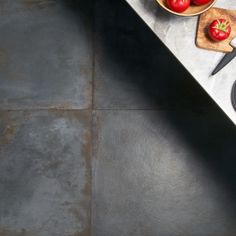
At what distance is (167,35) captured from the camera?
193 centimetres

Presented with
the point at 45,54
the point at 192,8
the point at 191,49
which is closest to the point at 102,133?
the point at 45,54

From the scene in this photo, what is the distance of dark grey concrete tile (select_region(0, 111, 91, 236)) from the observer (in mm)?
2777

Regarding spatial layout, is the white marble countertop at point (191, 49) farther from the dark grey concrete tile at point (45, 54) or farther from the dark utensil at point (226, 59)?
the dark grey concrete tile at point (45, 54)

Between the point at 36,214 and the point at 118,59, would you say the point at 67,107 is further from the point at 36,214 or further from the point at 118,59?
the point at 36,214

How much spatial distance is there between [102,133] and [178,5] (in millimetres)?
1343

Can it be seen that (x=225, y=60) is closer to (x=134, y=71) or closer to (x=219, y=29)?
(x=219, y=29)

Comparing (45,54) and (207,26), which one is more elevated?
(207,26)

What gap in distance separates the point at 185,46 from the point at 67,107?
4.18ft

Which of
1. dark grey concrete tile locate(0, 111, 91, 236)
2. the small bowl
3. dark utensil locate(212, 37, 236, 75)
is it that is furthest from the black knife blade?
dark grey concrete tile locate(0, 111, 91, 236)

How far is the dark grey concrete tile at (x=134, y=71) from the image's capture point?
2.98 m

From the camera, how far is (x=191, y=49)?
6.29 ft

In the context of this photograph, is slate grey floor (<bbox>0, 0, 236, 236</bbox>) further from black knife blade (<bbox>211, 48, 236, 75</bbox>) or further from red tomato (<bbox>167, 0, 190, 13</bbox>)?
red tomato (<bbox>167, 0, 190, 13</bbox>)

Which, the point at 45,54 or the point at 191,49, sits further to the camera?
the point at 45,54

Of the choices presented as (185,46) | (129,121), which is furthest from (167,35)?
(129,121)
